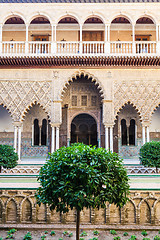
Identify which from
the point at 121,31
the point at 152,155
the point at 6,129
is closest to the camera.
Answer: the point at 152,155

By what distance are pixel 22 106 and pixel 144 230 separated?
7.68m

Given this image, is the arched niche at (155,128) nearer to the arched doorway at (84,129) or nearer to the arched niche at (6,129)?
the arched doorway at (84,129)

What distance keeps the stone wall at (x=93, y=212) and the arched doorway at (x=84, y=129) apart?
896 centimetres

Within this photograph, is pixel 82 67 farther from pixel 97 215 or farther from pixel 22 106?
pixel 97 215

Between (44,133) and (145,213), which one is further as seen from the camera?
(44,133)

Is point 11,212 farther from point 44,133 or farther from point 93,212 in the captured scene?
point 44,133

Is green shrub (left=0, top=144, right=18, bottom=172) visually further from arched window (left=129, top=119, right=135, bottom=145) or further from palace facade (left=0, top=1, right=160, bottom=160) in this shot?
arched window (left=129, top=119, right=135, bottom=145)

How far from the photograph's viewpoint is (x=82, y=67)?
33.8ft

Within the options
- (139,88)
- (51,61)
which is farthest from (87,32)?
(139,88)

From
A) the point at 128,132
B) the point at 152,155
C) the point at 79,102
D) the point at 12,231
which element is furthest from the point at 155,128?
the point at 12,231

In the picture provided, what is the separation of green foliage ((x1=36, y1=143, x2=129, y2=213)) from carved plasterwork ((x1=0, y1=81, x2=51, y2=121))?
7.33 m

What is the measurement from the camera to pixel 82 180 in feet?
9.09

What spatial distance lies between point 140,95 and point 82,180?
8078mm

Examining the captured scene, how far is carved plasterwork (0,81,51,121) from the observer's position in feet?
33.2
